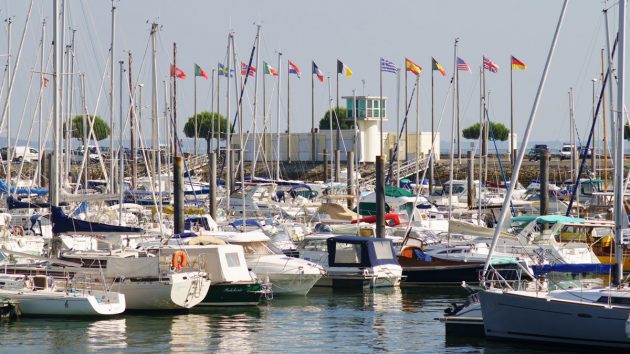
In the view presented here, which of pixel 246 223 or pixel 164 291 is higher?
pixel 246 223

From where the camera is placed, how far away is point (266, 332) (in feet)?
104

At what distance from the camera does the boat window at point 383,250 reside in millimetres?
41719

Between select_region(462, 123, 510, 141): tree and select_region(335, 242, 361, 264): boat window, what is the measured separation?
83.9 metres

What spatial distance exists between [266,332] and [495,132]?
9776 cm

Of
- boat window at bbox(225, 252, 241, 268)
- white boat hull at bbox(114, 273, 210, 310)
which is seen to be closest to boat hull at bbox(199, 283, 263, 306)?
boat window at bbox(225, 252, 241, 268)

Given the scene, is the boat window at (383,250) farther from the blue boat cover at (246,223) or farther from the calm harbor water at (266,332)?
the blue boat cover at (246,223)

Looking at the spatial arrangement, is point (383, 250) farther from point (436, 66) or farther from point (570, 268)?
point (436, 66)

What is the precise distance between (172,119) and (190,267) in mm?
26270

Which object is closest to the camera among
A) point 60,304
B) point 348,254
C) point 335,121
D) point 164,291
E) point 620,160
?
point 620,160

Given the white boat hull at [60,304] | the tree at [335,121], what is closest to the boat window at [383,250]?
the white boat hull at [60,304]

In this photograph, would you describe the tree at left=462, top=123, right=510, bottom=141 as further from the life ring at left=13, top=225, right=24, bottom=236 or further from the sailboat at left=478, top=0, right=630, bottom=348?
the sailboat at left=478, top=0, right=630, bottom=348

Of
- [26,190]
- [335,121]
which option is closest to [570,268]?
[26,190]

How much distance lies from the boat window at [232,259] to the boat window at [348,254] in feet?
20.5

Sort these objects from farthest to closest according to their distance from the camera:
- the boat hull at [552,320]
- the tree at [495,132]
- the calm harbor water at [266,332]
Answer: the tree at [495,132] < the calm harbor water at [266,332] < the boat hull at [552,320]
